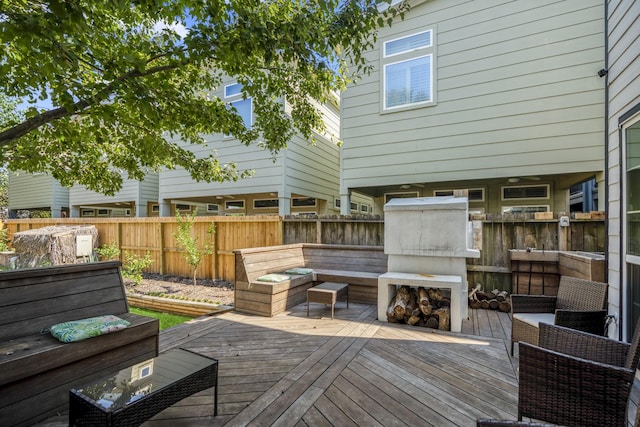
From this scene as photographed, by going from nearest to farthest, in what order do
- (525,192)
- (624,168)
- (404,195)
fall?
(624,168)
(525,192)
(404,195)

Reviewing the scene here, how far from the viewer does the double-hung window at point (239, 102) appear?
7.89m

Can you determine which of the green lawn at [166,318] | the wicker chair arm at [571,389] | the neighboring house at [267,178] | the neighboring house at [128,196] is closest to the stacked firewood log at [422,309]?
the wicker chair arm at [571,389]

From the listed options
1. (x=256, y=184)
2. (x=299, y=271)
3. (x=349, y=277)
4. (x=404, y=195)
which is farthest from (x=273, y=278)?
(x=404, y=195)

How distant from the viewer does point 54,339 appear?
7.28ft

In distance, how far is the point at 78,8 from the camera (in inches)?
77.7

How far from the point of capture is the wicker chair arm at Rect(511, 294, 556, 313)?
3154 millimetres

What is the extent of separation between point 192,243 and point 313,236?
2.74m

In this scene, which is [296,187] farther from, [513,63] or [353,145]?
[513,63]

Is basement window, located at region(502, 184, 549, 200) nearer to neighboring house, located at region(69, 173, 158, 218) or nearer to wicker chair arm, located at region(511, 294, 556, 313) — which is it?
wicker chair arm, located at region(511, 294, 556, 313)

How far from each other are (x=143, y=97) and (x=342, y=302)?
4.26 m

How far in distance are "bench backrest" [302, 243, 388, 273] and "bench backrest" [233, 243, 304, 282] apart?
0.23m

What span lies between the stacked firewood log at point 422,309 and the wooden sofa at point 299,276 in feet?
2.96

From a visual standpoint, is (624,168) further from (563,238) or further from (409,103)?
(409,103)

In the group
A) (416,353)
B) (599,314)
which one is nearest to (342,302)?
(416,353)
